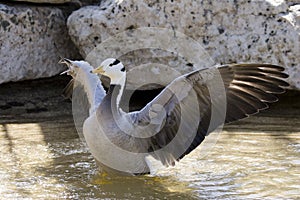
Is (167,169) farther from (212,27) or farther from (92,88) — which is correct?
(212,27)

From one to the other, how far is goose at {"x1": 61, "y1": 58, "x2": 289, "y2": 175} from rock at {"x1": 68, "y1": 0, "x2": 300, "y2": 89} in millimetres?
1548

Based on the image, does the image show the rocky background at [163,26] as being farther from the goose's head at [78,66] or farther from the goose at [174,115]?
the goose at [174,115]

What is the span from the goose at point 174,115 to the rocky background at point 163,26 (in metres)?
1.55

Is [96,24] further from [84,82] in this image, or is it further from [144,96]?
[84,82]

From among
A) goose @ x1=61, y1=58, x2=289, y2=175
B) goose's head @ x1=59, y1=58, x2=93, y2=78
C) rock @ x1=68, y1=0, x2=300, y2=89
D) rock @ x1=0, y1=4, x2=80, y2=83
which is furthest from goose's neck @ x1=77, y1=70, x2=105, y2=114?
rock @ x1=0, y1=4, x2=80, y2=83

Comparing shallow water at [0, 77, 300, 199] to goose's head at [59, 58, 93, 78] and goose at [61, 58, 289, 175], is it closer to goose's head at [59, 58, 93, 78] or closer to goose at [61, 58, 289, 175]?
goose at [61, 58, 289, 175]

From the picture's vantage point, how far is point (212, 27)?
4832 mm

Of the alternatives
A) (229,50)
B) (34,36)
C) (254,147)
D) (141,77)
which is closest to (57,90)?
(34,36)

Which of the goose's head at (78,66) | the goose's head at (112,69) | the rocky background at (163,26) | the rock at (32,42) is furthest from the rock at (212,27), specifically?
the goose's head at (112,69)

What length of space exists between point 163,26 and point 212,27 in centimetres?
35

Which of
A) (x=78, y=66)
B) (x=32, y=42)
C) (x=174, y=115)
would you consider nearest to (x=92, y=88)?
(x=78, y=66)

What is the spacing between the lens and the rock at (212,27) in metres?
4.70

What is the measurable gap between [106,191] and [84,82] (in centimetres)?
74

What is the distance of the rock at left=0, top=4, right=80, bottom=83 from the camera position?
5152mm
